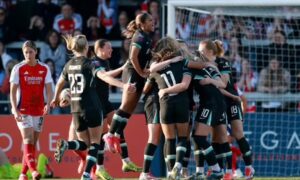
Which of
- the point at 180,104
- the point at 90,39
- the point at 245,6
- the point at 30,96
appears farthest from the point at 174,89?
the point at 90,39

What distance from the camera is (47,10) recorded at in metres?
23.2

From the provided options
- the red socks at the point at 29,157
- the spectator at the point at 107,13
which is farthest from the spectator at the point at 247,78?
the red socks at the point at 29,157

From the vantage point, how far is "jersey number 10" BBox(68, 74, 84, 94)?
14773mm

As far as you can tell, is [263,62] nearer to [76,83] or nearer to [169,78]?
[169,78]

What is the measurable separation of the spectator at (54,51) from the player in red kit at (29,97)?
594cm

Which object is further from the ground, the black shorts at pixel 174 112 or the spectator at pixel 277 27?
the spectator at pixel 277 27

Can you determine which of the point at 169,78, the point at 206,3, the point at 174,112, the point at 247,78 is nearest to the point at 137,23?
the point at 169,78

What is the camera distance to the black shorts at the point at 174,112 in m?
14.5

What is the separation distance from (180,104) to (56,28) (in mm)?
8766

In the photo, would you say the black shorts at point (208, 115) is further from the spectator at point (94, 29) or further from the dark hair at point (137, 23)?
the spectator at point (94, 29)

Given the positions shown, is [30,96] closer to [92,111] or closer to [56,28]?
[92,111]

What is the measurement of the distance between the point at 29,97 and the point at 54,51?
6267mm

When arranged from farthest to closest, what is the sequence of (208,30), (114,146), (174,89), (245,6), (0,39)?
(0,39) → (208,30) → (245,6) → (114,146) → (174,89)

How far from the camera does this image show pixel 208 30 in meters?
21.3
